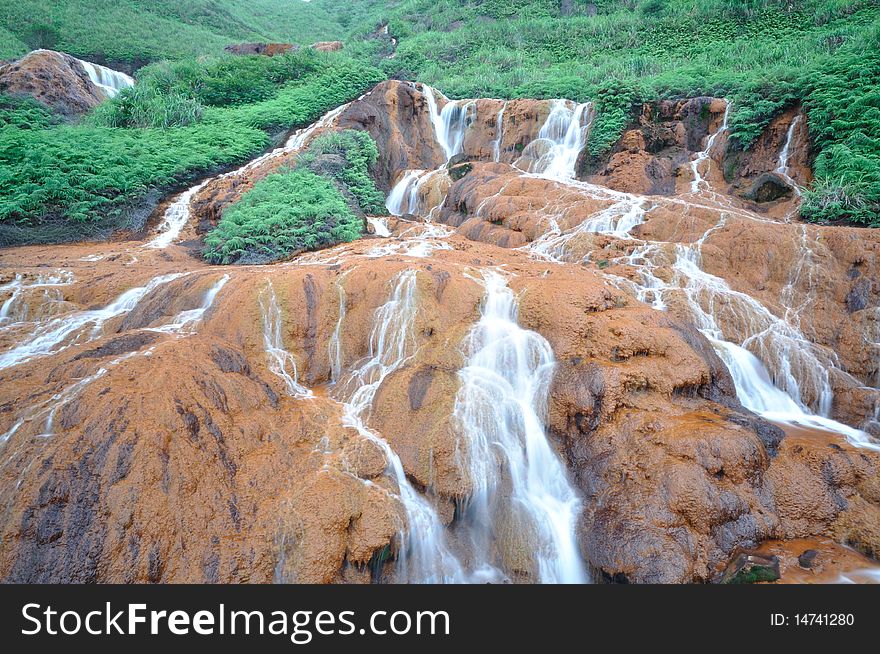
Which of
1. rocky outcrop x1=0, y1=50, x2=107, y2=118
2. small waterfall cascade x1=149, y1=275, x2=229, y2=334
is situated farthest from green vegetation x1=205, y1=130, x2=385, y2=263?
rocky outcrop x1=0, y1=50, x2=107, y2=118

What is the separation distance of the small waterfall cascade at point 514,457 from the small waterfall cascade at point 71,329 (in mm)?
7486

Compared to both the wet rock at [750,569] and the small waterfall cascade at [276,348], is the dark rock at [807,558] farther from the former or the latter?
the small waterfall cascade at [276,348]

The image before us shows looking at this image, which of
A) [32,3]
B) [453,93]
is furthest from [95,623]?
[32,3]

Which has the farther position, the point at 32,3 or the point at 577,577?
the point at 32,3

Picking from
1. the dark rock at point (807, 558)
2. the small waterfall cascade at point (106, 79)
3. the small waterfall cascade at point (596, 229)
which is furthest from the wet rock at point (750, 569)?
the small waterfall cascade at point (106, 79)

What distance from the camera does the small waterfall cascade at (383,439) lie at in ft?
20.4

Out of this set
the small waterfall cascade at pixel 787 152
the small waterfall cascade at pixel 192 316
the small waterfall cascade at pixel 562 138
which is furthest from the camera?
the small waterfall cascade at pixel 562 138

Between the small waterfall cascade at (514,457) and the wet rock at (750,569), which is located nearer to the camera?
the wet rock at (750,569)

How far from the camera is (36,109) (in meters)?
21.9

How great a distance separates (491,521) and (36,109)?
28165 millimetres

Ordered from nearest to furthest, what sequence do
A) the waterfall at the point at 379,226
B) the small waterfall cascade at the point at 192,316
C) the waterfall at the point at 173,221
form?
1. the small waterfall cascade at the point at 192,316
2. the waterfall at the point at 173,221
3. the waterfall at the point at 379,226

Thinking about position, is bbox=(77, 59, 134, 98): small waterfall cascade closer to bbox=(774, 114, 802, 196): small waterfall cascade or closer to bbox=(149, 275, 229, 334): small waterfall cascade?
bbox=(149, 275, 229, 334): small waterfall cascade

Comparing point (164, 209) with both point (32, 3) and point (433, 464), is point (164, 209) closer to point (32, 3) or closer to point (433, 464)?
point (433, 464)

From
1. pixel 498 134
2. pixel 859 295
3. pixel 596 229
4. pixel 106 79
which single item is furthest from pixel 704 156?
pixel 106 79
